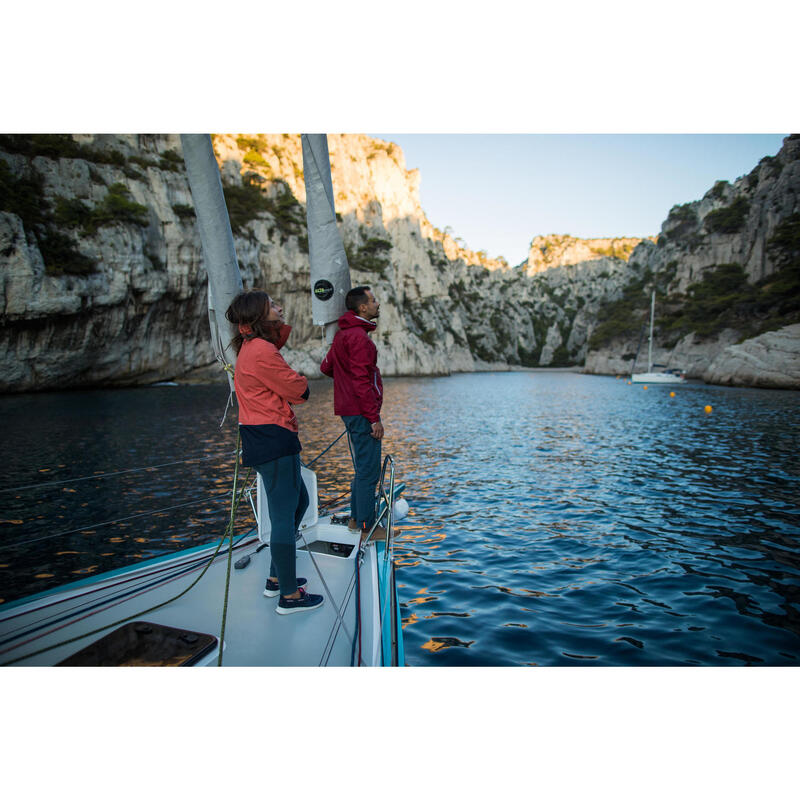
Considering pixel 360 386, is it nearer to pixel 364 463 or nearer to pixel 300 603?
pixel 364 463

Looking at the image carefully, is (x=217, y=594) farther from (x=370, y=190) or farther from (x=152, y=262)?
(x=370, y=190)

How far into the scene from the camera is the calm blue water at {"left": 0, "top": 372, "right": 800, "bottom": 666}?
4.41 metres

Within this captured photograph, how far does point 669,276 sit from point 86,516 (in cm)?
8514

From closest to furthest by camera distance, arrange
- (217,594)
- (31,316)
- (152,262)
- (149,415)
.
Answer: (217,594) → (149,415) → (31,316) → (152,262)

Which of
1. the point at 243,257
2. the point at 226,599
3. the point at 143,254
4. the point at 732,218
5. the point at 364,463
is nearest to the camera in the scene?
the point at 226,599

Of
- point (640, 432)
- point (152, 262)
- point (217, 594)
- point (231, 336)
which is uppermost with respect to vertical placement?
point (152, 262)

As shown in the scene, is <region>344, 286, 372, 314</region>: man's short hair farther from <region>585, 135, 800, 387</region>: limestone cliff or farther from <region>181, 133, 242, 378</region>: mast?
<region>585, 135, 800, 387</region>: limestone cliff

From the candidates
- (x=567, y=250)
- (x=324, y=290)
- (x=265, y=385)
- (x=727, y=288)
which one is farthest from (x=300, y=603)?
(x=567, y=250)

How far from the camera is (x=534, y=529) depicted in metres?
7.36

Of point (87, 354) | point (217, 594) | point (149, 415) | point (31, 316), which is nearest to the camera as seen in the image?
point (217, 594)

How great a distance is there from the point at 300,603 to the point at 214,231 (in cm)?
308

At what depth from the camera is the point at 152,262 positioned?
37062mm

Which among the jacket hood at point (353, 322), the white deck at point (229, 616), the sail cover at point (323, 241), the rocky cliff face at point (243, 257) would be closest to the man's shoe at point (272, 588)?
the white deck at point (229, 616)
